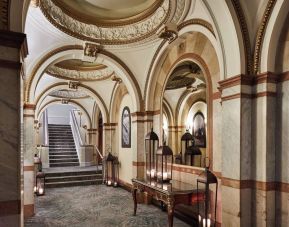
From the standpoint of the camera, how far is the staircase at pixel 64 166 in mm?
11180

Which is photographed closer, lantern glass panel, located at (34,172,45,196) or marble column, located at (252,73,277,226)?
marble column, located at (252,73,277,226)

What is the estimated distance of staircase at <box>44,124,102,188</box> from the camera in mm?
11180

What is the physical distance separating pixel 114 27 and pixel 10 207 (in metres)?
5.14

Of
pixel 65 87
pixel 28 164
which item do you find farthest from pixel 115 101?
pixel 28 164

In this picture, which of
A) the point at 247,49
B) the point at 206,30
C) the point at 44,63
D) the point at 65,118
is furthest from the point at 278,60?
the point at 65,118

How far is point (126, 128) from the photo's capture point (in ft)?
33.5

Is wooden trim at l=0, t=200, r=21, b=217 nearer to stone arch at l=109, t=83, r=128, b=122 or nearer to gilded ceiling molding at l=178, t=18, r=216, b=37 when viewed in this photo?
gilded ceiling molding at l=178, t=18, r=216, b=37

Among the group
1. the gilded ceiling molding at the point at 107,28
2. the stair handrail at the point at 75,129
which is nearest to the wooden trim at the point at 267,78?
the gilded ceiling molding at the point at 107,28

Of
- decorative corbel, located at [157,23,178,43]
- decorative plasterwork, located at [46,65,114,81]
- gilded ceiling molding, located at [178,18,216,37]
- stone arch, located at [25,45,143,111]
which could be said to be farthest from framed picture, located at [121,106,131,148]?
gilded ceiling molding, located at [178,18,216,37]

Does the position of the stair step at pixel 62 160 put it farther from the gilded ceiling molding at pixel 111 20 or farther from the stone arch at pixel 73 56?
the gilded ceiling molding at pixel 111 20

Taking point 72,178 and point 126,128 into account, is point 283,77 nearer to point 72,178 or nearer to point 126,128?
point 126,128

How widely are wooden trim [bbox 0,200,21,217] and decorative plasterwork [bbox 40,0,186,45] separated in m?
3.96

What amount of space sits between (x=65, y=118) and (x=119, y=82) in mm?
13047

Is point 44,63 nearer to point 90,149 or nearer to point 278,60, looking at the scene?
point 278,60
